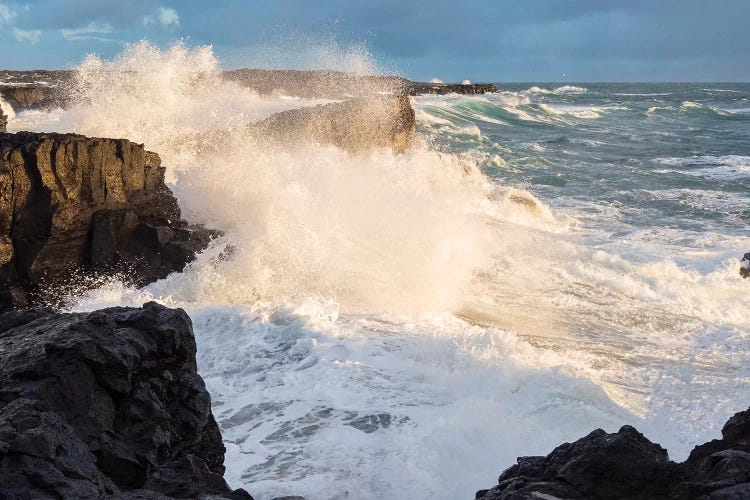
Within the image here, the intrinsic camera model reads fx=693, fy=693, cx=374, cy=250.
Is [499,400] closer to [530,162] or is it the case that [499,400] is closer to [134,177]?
[134,177]

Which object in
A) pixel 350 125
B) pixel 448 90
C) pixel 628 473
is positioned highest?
pixel 448 90

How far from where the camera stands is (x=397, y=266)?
11516 millimetres

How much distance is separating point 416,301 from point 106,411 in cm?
697

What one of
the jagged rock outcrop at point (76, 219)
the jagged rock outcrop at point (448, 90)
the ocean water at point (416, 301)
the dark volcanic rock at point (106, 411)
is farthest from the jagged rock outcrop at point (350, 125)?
the jagged rock outcrop at point (448, 90)

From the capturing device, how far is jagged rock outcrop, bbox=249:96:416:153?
16.2 m

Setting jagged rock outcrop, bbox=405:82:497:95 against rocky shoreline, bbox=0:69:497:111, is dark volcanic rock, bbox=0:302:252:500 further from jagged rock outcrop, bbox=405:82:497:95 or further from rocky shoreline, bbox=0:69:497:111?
jagged rock outcrop, bbox=405:82:497:95

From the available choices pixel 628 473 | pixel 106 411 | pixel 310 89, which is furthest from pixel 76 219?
pixel 310 89

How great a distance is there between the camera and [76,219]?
974 cm

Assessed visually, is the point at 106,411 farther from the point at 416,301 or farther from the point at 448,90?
the point at 448,90

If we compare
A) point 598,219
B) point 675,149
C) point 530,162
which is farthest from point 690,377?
point 675,149

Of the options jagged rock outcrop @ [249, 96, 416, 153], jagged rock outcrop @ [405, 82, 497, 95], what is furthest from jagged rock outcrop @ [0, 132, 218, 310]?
jagged rock outcrop @ [405, 82, 497, 95]

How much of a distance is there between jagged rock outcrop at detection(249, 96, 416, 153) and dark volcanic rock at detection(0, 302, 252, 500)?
38.5 ft

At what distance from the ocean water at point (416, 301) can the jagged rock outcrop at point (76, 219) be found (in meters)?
0.56

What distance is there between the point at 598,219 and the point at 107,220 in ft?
38.3
